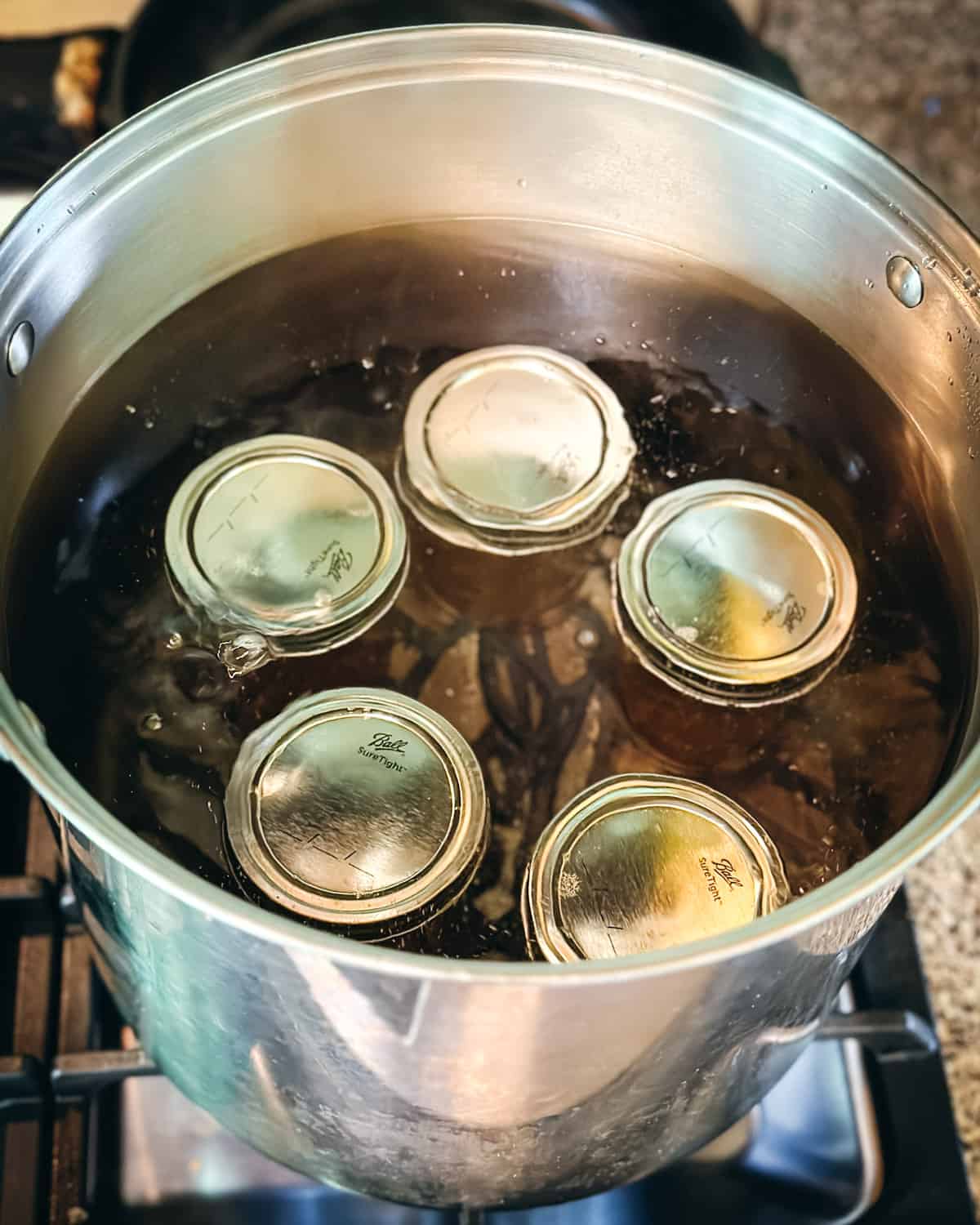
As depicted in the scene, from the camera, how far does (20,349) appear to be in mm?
643

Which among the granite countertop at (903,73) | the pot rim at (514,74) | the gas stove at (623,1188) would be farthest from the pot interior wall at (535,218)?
the granite countertop at (903,73)

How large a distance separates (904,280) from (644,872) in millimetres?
377

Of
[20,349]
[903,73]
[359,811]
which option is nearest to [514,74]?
[20,349]

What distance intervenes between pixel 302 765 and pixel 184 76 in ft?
2.49

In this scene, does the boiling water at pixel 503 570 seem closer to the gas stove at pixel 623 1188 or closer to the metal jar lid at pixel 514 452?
the metal jar lid at pixel 514 452

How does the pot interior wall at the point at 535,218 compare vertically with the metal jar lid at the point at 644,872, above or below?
above

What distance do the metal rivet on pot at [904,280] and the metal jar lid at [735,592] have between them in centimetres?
14

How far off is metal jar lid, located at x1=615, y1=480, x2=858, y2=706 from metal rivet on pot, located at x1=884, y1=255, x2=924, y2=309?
0.45 feet

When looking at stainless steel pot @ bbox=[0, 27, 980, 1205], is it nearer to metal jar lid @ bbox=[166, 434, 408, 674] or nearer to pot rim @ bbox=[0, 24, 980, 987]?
pot rim @ bbox=[0, 24, 980, 987]

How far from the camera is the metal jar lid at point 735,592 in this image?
70 cm

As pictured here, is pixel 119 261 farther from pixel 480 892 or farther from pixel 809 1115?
pixel 809 1115

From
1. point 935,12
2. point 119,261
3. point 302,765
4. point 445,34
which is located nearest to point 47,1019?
point 302,765

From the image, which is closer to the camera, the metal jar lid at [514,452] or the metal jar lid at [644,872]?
the metal jar lid at [644,872]

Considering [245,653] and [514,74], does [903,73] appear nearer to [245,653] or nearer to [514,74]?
[514,74]
